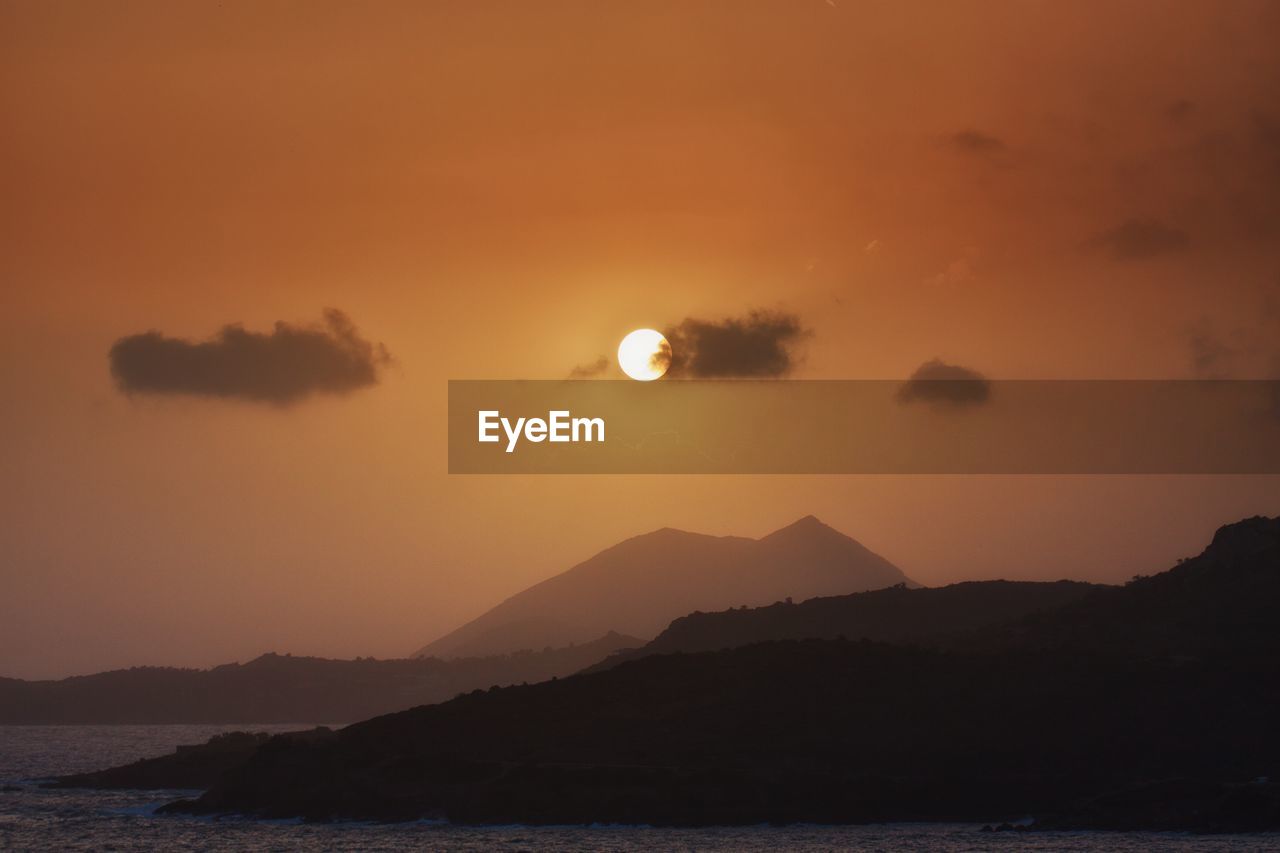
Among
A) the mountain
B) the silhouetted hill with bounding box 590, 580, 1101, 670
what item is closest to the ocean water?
the mountain

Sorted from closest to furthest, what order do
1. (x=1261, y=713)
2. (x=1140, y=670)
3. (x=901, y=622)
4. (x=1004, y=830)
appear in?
1. (x=1004, y=830)
2. (x=1261, y=713)
3. (x=1140, y=670)
4. (x=901, y=622)

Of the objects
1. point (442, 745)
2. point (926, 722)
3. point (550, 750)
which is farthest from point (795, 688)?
point (442, 745)

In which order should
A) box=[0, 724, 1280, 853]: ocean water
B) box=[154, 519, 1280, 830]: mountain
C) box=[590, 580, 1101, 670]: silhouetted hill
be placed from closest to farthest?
box=[0, 724, 1280, 853]: ocean water < box=[154, 519, 1280, 830]: mountain < box=[590, 580, 1101, 670]: silhouetted hill

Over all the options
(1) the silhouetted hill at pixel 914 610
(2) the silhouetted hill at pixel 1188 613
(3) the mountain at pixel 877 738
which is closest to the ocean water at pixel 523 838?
(3) the mountain at pixel 877 738

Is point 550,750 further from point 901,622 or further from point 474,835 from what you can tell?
point 901,622

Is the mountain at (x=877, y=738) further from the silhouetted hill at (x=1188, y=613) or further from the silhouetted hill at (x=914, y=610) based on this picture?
the silhouetted hill at (x=914, y=610)

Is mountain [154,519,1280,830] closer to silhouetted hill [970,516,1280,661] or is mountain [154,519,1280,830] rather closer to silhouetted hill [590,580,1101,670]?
silhouetted hill [970,516,1280,661]

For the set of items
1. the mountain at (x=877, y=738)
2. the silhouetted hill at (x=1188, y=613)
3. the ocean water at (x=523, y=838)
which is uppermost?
the silhouetted hill at (x=1188, y=613)

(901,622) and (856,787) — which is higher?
(901,622)
